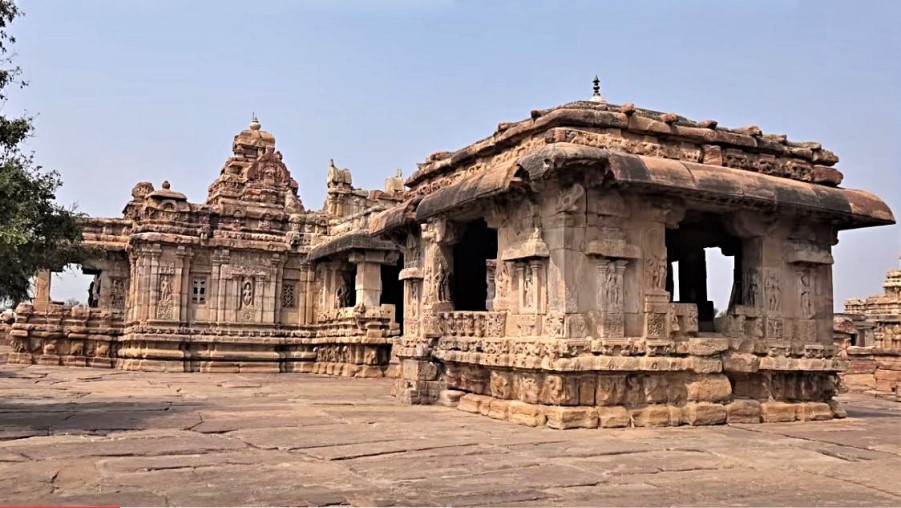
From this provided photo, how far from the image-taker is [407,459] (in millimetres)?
7059

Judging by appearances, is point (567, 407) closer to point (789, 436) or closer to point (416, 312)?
point (789, 436)

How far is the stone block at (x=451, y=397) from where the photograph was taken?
1186 centimetres

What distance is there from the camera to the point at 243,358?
2356 centimetres

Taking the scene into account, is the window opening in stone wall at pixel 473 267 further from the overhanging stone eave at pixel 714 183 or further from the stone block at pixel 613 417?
the stone block at pixel 613 417

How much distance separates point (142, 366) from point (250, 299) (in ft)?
11.4

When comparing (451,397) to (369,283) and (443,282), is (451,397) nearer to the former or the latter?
(443,282)

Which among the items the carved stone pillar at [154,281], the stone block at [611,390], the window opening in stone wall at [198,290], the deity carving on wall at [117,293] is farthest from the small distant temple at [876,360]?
the deity carving on wall at [117,293]

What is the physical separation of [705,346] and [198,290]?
55.7ft

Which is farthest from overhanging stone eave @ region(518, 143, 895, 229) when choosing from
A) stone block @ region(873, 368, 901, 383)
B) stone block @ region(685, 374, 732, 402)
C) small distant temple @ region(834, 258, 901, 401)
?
stone block @ region(873, 368, 901, 383)

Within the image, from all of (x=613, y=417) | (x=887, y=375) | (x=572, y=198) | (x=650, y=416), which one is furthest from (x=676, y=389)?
(x=887, y=375)

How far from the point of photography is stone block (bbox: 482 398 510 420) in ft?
33.7

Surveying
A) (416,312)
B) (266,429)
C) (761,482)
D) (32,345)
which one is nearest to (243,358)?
(32,345)

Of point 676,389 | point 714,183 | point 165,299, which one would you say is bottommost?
point 676,389

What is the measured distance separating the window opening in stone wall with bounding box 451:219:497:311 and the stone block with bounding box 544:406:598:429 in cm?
562
